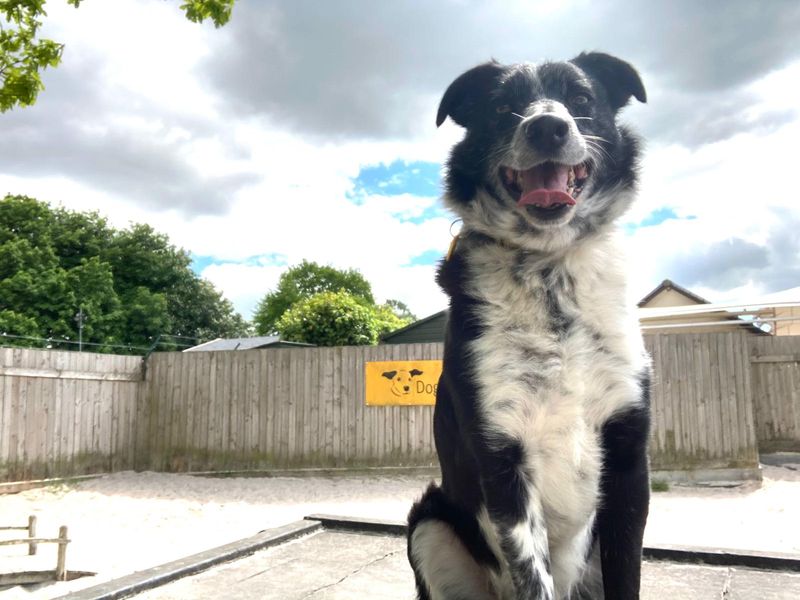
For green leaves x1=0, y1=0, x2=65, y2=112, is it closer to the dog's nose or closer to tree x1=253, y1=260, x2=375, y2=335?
the dog's nose

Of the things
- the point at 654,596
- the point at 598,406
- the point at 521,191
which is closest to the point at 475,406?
the point at 598,406

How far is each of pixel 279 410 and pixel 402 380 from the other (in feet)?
6.67

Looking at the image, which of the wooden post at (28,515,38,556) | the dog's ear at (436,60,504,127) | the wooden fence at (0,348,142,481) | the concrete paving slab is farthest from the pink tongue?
the wooden fence at (0,348,142,481)

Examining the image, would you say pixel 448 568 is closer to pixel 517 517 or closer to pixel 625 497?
pixel 517 517

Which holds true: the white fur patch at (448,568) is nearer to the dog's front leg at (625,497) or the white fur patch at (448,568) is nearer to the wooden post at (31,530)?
the dog's front leg at (625,497)

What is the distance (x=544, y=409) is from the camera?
5.27 ft

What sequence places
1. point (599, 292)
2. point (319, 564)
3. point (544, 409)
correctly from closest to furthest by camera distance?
point (544, 409), point (599, 292), point (319, 564)

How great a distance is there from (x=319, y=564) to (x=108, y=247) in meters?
27.8

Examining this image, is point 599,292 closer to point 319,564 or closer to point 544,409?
point 544,409

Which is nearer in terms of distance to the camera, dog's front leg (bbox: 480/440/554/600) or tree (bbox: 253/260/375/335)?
dog's front leg (bbox: 480/440/554/600)

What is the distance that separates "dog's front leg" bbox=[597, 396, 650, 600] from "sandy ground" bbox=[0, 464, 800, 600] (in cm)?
398

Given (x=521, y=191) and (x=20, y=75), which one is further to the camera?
(x=20, y=75)

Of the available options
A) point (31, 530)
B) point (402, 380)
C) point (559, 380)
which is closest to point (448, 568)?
point (559, 380)

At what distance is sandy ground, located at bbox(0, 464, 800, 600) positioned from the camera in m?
5.76
